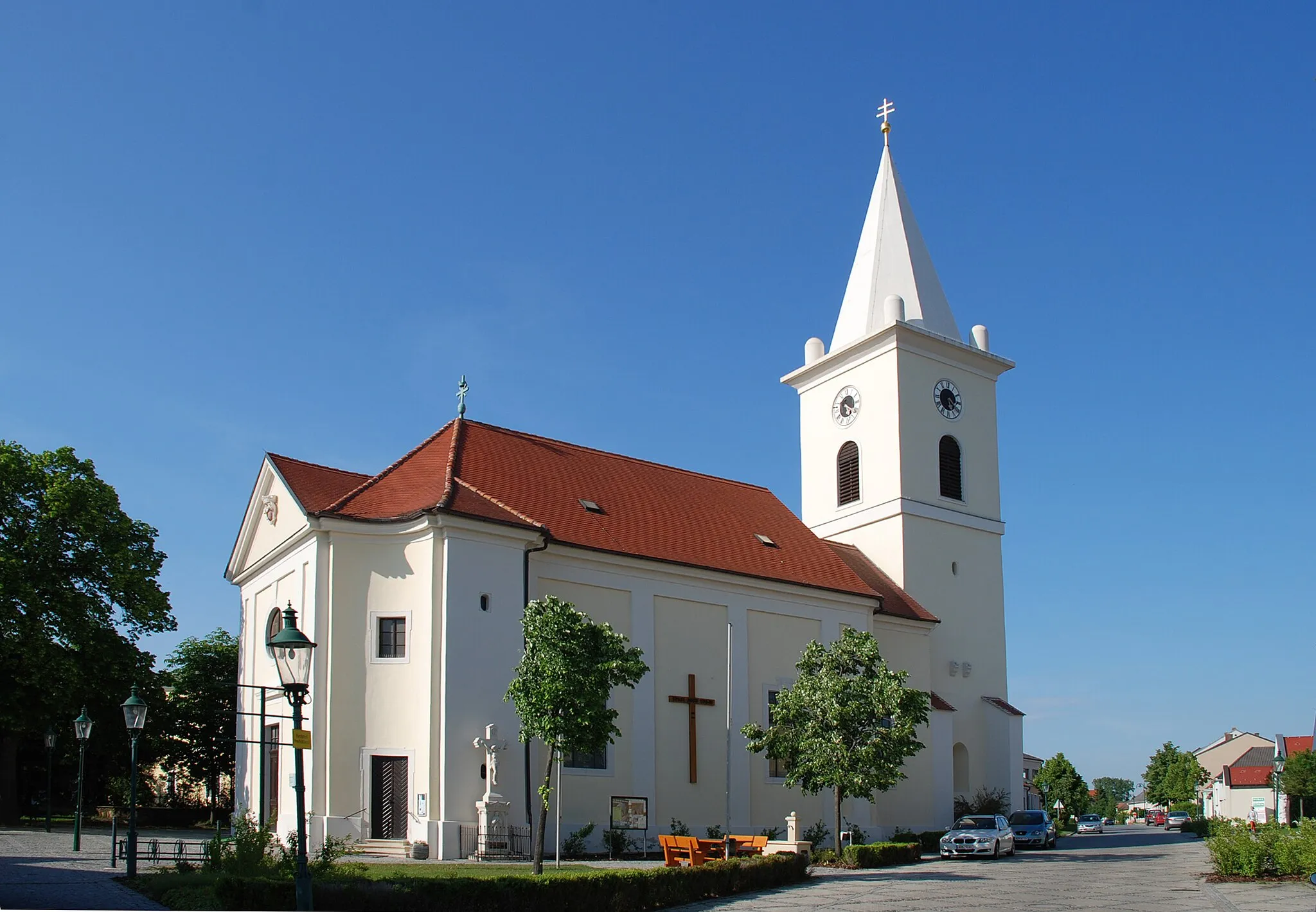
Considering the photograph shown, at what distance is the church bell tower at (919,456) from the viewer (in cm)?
4272

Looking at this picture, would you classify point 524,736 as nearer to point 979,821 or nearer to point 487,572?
point 487,572

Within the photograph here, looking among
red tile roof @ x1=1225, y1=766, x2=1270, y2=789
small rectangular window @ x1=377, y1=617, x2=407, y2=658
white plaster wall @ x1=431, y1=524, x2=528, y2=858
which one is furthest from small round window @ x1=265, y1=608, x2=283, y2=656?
red tile roof @ x1=1225, y1=766, x2=1270, y2=789

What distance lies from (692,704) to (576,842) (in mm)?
5773

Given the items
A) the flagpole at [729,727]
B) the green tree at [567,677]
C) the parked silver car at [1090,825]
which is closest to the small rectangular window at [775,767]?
the flagpole at [729,727]

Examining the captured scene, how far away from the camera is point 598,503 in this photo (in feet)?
116

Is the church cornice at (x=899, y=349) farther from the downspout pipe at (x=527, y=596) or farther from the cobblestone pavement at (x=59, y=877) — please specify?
the cobblestone pavement at (x=59, y=877)

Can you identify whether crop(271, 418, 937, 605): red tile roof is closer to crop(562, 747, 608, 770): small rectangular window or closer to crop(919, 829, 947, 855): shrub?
crop(562, 747, 608, 770): small rectangular window

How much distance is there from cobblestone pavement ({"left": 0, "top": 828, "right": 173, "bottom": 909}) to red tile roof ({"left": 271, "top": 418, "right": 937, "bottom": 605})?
363 inches

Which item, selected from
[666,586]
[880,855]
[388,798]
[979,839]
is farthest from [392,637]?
[979,839]

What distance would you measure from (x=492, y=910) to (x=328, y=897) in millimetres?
2225

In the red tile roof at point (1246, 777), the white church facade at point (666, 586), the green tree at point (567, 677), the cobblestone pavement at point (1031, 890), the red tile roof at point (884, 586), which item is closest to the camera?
the cobblestone pavement at point (1031, 890)

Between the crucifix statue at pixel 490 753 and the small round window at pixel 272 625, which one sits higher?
the small round window at pixel 272 625

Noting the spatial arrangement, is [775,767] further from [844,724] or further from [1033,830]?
[1033,830]

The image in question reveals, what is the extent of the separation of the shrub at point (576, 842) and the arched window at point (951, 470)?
819 inches
